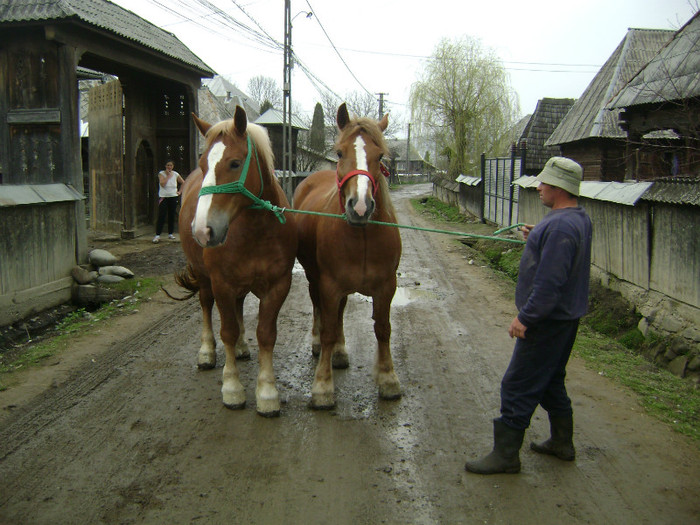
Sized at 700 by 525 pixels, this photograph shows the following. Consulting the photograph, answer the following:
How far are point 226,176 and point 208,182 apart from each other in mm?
141

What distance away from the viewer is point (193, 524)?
103 inches

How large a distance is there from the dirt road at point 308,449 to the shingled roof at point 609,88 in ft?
35.9

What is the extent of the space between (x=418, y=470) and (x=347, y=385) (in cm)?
137

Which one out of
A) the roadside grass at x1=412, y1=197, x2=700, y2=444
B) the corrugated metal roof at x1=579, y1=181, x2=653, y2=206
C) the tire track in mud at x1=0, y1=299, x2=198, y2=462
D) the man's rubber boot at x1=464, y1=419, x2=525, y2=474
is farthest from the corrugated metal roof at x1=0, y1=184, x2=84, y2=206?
the corrugated metal roof at x1=579, y1=181, x2=653, y2=206

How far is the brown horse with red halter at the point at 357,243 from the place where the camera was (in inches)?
136

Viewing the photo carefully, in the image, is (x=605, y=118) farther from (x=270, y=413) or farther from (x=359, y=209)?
(x=270, y=413)

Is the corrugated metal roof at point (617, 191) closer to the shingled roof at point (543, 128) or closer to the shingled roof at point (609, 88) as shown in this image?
the shingled roof at point (609, 88)

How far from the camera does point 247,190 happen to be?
3.58 metres

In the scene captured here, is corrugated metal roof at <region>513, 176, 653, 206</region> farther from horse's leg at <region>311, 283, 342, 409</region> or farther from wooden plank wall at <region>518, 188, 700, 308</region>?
horse's leg at <region>311, 283, 342, 409</region>

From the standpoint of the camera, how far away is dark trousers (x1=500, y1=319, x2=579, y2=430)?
117 inches

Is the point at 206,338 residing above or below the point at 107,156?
below

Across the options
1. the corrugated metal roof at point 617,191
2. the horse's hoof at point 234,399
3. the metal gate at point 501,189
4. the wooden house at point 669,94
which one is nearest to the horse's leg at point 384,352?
the horse's hoof at point 234,399

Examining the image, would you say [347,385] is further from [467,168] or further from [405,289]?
[467,168]

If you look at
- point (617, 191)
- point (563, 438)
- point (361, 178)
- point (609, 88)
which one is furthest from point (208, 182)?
point (609, 88)
